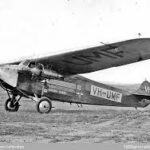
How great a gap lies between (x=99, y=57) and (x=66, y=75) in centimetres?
170

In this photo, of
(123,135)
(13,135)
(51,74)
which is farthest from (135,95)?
(13,135)

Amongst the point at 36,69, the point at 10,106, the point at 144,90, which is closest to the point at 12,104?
the point at 10,106

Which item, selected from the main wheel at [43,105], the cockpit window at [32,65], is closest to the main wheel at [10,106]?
the main wheel at [43,105]

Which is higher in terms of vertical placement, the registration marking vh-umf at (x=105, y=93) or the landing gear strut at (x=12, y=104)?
the registration marking vh-umf at (x=105, y=93)

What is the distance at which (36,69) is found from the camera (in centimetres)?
1099

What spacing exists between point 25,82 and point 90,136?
16.5 ft

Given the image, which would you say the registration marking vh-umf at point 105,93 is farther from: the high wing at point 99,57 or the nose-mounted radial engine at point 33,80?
the nose-mounted radial engine at point 33,80

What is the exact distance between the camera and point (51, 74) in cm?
1125

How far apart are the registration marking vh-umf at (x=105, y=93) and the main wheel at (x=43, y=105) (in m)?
2.06

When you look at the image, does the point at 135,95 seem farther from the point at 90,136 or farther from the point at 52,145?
the point at 52,145

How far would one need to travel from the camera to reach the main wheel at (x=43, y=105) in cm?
1116

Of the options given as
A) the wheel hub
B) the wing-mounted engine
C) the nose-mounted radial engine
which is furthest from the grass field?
the wing-mounted engine

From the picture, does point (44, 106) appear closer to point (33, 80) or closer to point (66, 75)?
point (33, 80)

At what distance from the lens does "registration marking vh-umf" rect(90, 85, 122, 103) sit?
1253 centimetres
